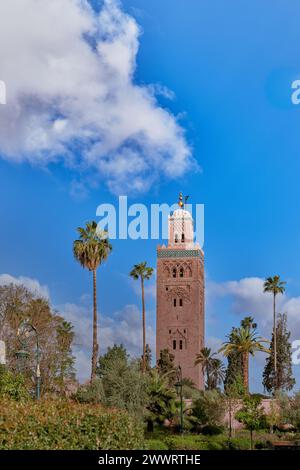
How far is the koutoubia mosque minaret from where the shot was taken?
9156cm

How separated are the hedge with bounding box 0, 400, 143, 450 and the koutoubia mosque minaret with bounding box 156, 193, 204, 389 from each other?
7363 centimetres

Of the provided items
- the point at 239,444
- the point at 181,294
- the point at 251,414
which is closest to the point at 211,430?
the point at 251,414

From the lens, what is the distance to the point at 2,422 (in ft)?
53.4

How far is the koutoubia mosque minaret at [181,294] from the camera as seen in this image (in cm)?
9156

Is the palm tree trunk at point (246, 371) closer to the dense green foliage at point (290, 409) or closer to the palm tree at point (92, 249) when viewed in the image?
the dense green foliage at point (290, 409)

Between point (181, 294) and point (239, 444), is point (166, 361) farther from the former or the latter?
point (239, 444)

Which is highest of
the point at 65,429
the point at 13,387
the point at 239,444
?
the point at 13,387

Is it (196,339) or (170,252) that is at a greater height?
(170,252)

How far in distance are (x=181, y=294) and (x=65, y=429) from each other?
255 feet

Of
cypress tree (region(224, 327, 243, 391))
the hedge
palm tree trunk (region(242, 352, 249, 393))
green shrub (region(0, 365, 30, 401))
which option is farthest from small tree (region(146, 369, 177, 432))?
cypress tree (region(224, 327, 243, 391))

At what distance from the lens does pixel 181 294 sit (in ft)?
308
